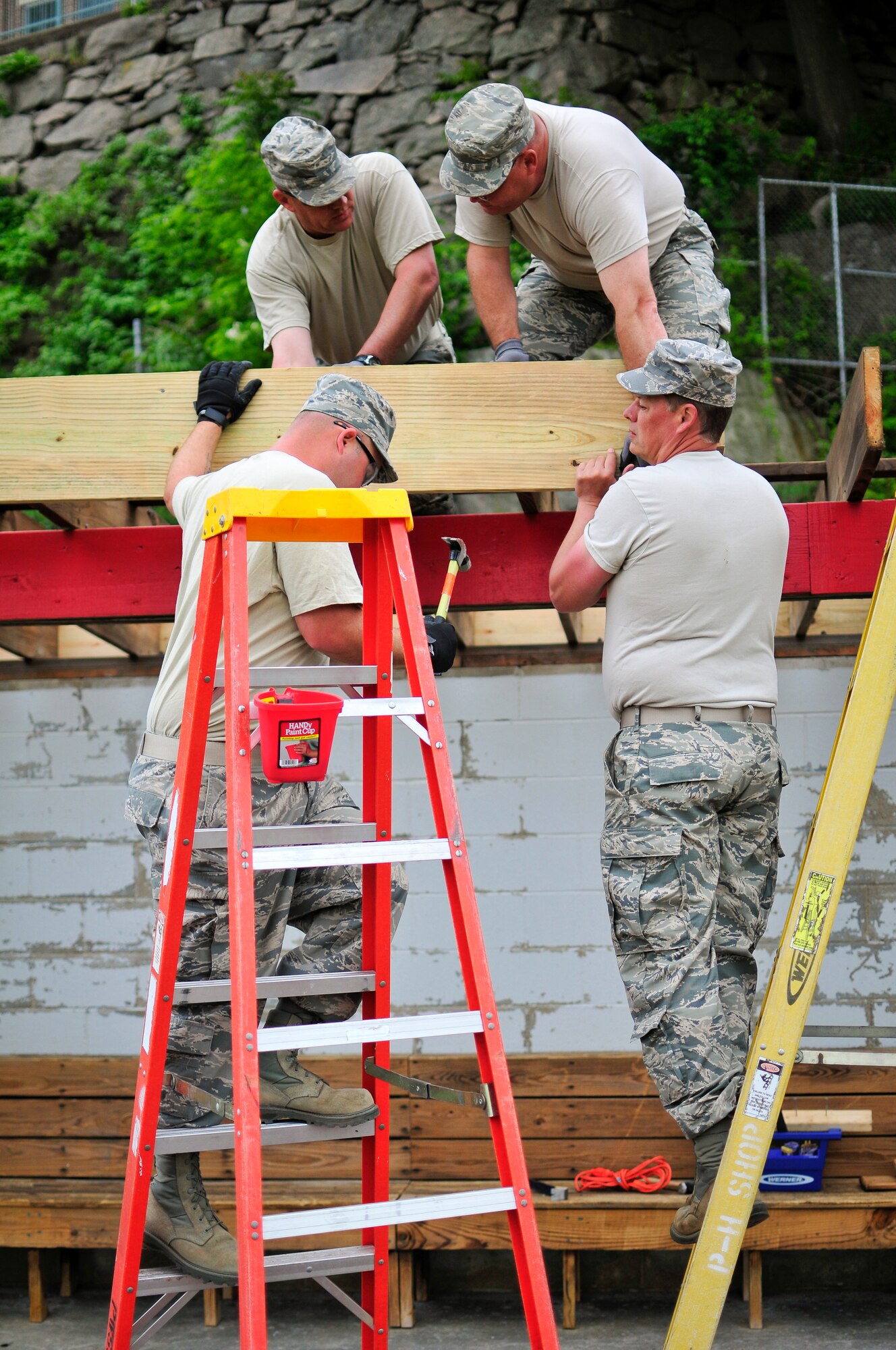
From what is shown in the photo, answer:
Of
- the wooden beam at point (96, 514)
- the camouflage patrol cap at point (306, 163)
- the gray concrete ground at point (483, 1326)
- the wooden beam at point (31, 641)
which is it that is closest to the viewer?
the camouflage patrol cap at point (306, 163)

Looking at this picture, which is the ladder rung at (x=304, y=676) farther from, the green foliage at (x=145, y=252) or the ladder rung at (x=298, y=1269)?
the green foliage at (x=145, y=252)

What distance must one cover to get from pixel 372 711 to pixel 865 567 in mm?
1696

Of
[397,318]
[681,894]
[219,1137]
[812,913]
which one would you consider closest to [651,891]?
[681,894]

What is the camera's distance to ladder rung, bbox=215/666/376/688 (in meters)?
2.24

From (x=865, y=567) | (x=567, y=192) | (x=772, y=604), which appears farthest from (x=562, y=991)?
(x=567, y=192)

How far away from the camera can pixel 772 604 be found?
2672 millimetres

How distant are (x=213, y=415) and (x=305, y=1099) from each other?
1.54m

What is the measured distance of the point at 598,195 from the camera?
2.87 meters

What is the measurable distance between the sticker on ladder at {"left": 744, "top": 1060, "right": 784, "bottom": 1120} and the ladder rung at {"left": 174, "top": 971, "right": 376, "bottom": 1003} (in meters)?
0.74

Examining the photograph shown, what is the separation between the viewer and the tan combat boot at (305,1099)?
2.41 m

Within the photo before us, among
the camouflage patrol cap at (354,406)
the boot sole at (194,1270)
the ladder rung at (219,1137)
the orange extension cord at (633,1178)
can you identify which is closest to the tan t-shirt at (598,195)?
the camouflage patrol cap at (354,406)

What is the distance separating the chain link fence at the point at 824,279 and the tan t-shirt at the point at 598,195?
640 cm

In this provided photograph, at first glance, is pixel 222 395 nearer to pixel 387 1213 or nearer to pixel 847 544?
pixel 847 544

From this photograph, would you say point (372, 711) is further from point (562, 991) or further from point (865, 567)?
point (562, 991)
